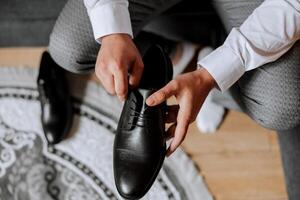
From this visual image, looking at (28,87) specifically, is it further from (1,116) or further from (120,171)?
(120,171)

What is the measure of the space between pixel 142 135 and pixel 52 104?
13.6 inches

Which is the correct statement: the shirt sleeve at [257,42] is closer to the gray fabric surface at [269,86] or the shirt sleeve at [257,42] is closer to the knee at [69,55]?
the gray fabric surface at [269,86]

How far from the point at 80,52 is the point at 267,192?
539mm

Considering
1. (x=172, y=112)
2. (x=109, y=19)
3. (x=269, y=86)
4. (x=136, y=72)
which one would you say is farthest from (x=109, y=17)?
(x=269, y=86)

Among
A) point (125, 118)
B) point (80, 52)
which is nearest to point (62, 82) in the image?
point (80, 52)

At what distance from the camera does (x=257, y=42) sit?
0.80 m

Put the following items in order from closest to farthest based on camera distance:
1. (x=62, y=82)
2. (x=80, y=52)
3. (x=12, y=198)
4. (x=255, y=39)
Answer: (x=255, y=39) → (x=80, y=52) → (x=12, y=198) → (x=62, y=82)

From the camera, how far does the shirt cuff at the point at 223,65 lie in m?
0.80

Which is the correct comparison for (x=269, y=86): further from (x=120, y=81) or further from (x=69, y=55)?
(x=69, y=55)

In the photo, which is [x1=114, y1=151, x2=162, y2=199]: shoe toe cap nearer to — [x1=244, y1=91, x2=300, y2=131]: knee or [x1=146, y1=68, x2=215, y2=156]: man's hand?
[x1=146, y1=68, x2=215, y2=156]: man's hand

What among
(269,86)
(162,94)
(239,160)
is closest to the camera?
(162,94)

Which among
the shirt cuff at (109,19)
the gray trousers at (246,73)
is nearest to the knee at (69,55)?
the gray trousers at (246,73)

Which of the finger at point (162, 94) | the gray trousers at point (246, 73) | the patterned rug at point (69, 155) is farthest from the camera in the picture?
the patterned rug at point (69, 155)

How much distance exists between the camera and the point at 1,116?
3.81ft
